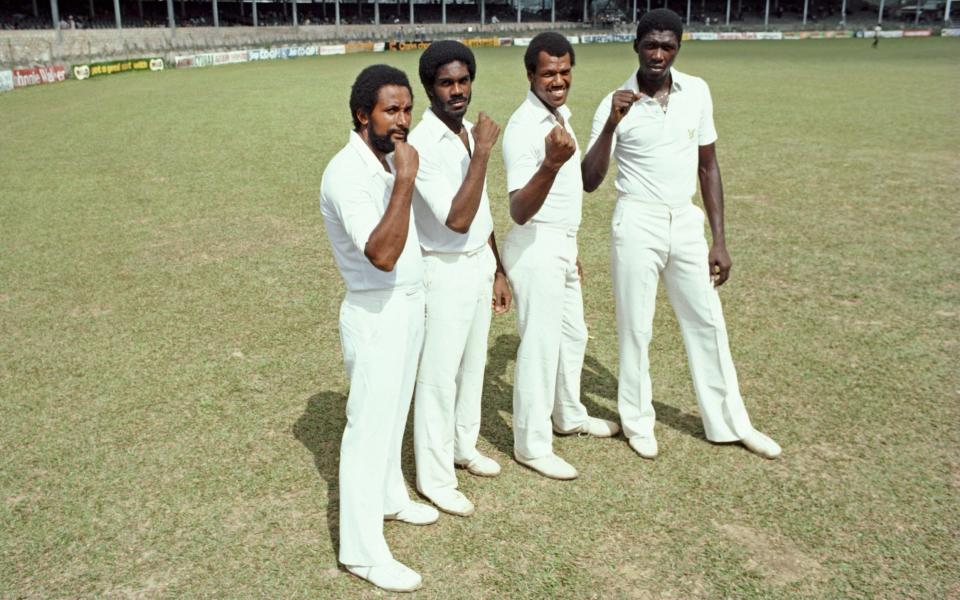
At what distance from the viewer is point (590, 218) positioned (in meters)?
11.6

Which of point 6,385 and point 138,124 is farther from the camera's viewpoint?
point 138,124

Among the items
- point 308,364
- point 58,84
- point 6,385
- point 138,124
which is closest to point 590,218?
point 308,364

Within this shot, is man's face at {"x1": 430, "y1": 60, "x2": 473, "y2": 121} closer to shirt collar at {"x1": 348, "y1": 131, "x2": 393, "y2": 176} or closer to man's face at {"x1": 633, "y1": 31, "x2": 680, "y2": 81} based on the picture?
shirt collar at {"x1": 348, "y1": 131, "x2": 393, "y2": 176}

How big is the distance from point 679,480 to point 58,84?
37256mm

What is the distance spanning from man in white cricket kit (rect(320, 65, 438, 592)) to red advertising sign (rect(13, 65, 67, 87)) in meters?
35.0

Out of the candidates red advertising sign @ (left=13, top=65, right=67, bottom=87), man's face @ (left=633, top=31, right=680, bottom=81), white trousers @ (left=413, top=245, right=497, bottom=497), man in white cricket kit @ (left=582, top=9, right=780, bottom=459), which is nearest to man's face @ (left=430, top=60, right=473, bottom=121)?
white trousers @ (left=413, top=245, right=497, bottom=497)

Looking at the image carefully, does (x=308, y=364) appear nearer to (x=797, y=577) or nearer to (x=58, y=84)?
(x=797, y=577)

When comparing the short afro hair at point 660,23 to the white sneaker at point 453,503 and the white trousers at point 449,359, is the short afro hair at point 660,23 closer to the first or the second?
the white trousers at point 449,359

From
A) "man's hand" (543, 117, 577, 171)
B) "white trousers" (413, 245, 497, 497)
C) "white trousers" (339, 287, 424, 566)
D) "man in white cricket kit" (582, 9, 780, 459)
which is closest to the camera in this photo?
"white trousers" (339, 287, 424, 566)

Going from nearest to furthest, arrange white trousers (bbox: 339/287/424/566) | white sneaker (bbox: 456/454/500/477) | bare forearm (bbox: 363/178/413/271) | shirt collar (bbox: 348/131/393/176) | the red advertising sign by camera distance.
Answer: bare forearm (bbox: 363/178/413/271), shirt collar (bbox: 348/131/393/176), white trousers (bbox: 339/287/424/566), white sneaker (bbox: 456/454/500/477), the red advertising sign

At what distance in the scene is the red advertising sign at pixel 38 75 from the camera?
33.0 metres

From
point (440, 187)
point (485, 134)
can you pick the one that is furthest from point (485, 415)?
point (485, 134)

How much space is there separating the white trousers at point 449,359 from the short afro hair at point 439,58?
911 millimetres

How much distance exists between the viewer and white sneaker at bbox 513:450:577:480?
195 inches
